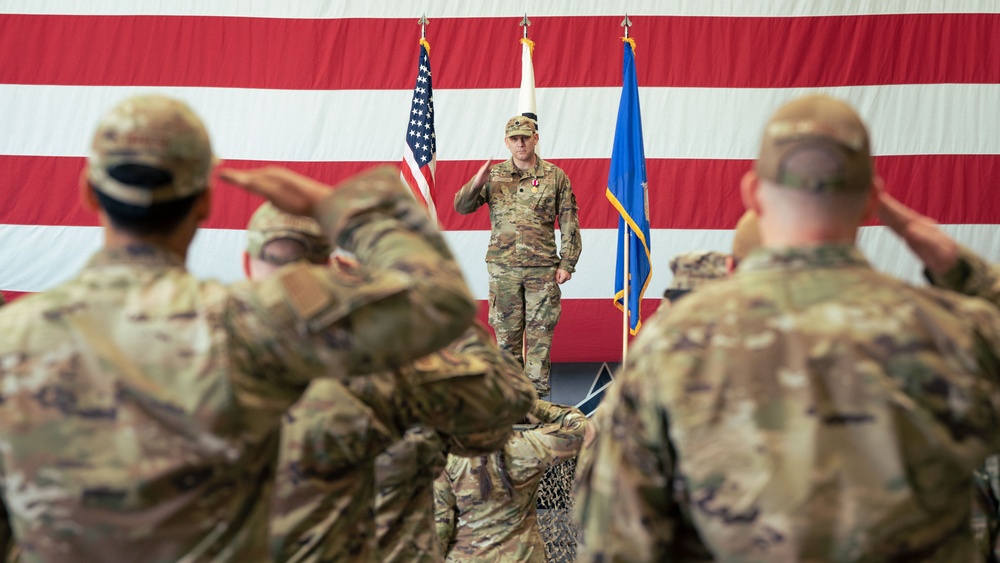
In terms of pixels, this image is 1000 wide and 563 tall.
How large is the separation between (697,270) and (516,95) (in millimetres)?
4847

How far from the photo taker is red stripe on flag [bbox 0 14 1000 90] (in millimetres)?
6637

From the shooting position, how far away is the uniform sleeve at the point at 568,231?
5.80 meters

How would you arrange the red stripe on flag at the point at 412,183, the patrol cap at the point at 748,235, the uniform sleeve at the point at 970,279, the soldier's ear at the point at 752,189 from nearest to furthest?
the soldier's ear at the point at 752,189 → the uniform sleeve at the point at 970,279 → the patrol cap at the point at 748,235 → the red stripe on flag at the point at 412,183

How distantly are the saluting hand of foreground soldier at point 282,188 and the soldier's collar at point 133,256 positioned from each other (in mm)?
110

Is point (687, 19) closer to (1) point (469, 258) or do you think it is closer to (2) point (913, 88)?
(2) point (913, 88)

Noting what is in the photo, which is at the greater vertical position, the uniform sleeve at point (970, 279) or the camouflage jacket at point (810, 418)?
the uniform sleeve at point (970, 279)

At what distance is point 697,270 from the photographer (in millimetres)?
2076

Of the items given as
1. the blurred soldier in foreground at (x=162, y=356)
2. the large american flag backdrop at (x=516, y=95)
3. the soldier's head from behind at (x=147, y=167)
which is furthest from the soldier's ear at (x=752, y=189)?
the large american flag backdrop at (x=516, y=95)

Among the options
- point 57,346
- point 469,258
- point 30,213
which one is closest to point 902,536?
point 57,346

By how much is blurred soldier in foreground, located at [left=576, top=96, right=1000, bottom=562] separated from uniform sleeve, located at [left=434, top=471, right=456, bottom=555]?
7.27ft

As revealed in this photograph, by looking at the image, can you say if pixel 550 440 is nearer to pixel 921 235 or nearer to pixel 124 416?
pixel 921 235

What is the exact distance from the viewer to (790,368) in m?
1.19

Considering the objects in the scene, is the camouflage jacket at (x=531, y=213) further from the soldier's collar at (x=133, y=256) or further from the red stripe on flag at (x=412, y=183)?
the soldier's collar at (x=133, y=256)

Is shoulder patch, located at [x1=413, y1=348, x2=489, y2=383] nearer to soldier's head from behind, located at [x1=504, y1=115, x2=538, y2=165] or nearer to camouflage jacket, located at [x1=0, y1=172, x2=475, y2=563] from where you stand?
camouflage jacket, located at [x1=0, y1=172, x2=475, y2=563]
